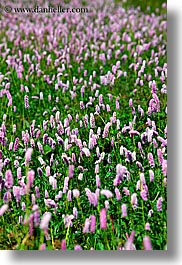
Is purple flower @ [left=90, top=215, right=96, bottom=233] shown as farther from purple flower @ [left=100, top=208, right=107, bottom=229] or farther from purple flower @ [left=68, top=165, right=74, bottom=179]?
purple flower @ [left=68, top=165, right=74, bottom=179]

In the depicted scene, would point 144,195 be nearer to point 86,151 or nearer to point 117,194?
point 117,194

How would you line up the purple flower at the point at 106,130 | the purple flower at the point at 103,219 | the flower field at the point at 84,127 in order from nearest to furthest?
the purple flower at the point at 103,219
the flower field at the point at 84,127
the purple flower at the point at 106,130

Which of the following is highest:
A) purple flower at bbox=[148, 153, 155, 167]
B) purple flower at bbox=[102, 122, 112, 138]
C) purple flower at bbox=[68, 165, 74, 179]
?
purple flower at bbox=[102, 122, 112, 138]

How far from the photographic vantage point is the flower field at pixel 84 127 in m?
2.11

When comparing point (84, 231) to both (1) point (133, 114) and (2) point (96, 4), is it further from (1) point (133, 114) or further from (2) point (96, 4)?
(2) point (96, 4)

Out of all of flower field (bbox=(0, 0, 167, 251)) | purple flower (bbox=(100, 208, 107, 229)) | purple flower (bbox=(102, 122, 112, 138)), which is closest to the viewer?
purple flower (bbox=(100, 208, 107, 229))

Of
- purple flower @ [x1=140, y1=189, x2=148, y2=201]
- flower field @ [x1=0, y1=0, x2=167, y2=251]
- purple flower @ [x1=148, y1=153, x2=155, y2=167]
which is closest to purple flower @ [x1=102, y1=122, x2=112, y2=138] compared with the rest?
flower field @ [x1=0, y1=0, x2=167, y2=251]

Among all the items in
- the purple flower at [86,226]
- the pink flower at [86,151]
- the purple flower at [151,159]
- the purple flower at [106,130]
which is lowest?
the purple flower at [86,226]

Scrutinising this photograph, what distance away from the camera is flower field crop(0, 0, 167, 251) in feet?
6.93

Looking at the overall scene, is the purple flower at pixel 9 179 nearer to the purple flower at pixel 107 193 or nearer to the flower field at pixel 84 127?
the flower field at pixel 84 127

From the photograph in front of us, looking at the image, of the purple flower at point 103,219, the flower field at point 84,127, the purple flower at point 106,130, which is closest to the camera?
the purple flower at point 103,219

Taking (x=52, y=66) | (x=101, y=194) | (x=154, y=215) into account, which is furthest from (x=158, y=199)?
(x=52, y=66)

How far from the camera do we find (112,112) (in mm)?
2379

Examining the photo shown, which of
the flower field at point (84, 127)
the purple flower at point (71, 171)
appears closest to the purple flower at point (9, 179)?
the flower field at point (84, 127)
